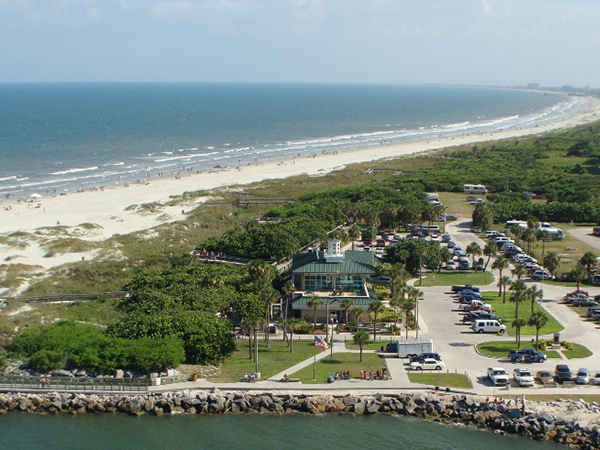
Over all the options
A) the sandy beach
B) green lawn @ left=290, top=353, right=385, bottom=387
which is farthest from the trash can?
the sandy beach

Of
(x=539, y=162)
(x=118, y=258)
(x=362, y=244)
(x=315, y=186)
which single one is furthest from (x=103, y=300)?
(x=539, y=162)

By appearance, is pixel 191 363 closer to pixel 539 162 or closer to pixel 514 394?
pixel 514 394

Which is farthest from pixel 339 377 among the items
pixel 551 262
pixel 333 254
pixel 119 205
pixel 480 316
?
pixel 119 205

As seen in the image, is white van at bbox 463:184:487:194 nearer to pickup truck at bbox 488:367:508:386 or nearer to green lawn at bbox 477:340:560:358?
green lawn at bbox 477:340:560:358

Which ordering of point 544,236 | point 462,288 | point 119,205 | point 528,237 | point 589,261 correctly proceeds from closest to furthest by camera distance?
point 462,288
point 589,261
point 528,237
point 544,236
point 119,205

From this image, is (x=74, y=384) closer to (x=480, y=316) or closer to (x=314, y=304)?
(x=314, y=304)

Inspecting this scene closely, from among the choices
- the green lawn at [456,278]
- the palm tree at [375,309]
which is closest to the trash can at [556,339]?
the palm tree at [375,309]
